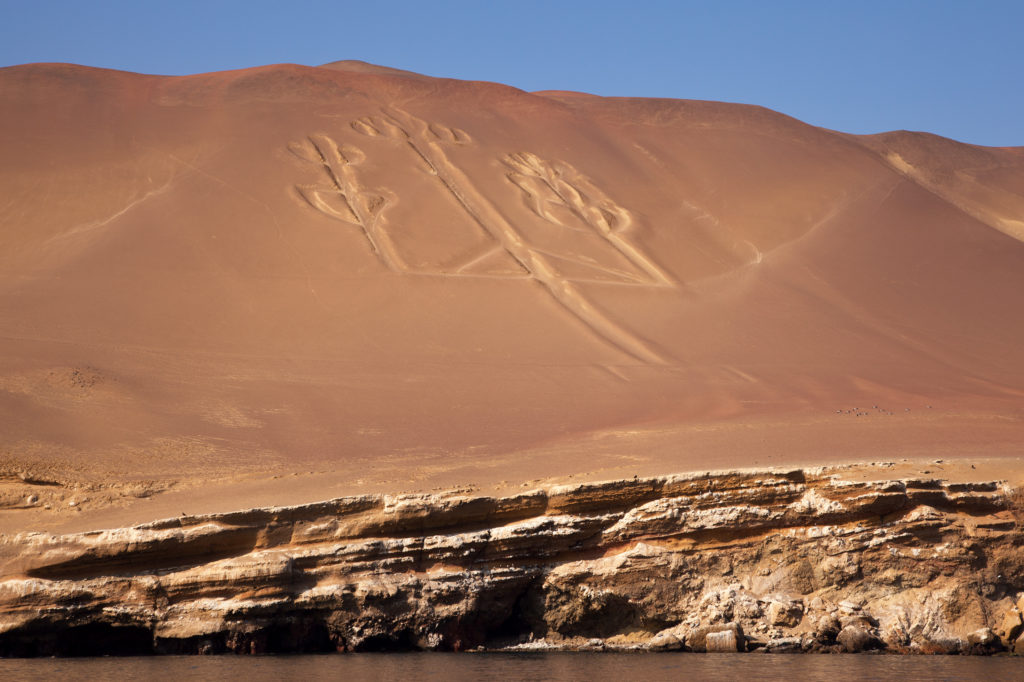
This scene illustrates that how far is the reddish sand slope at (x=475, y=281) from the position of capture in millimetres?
22656

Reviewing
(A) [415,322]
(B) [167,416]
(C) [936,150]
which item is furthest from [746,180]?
(B) [167,416]

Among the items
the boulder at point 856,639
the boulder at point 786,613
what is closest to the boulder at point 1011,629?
the boulder at point 856,639

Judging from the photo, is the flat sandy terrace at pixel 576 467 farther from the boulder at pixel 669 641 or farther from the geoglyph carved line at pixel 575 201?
the geoglyph carved line at pixel 575 201

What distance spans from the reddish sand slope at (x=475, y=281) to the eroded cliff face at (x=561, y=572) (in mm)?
3446

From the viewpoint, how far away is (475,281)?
32.9 m

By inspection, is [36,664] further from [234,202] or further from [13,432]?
[234,202]

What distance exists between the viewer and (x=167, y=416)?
23062 mm

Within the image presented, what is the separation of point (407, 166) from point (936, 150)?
1030 inches

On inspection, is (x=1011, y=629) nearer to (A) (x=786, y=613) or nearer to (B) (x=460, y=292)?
(A) (x=786, y=613)

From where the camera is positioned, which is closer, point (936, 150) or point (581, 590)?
point (581, 590)

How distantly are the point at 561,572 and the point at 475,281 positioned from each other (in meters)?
18.8

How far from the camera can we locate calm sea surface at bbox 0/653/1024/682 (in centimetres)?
1212

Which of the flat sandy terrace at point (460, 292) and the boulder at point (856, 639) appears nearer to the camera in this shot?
the boulder at point (856, 639)

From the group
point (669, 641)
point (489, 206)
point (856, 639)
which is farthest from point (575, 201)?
point (856, 639)
